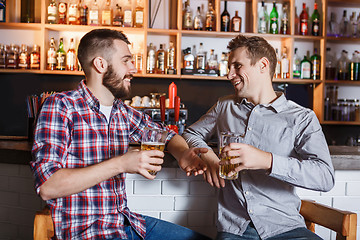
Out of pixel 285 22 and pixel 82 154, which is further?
pixel 285 22

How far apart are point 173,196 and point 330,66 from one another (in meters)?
2.88

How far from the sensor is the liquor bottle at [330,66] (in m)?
4.05

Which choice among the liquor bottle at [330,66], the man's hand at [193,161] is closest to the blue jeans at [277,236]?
the man's hand at [193,161]

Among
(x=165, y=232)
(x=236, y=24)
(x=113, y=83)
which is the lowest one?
(x=165, y=232)

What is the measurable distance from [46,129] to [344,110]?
345cm

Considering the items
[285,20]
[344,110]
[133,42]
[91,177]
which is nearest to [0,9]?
[133,42]

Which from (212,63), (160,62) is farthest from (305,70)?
(160,62)

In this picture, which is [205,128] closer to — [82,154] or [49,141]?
[82,154]

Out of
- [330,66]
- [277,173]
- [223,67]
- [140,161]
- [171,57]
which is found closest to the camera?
[140,161]

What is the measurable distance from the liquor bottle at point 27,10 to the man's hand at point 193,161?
9.34 feet

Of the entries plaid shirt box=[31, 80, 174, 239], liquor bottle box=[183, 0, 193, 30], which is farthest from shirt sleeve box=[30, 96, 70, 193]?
liquor bottle box=[183, 0, 193, 30]

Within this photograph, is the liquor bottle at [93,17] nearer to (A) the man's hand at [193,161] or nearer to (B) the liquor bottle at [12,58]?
(B) the liquor bottle at [12,58]

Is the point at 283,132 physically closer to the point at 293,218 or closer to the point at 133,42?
the point at 293,218

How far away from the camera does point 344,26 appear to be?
4066mm
